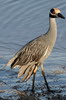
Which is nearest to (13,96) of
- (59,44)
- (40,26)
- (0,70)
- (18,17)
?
(0,70)

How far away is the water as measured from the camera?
29.9 feet

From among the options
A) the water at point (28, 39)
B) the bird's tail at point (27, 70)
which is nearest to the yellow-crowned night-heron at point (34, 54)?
the bird's tail at point (27, 70)

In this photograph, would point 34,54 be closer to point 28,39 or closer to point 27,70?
point 27,70

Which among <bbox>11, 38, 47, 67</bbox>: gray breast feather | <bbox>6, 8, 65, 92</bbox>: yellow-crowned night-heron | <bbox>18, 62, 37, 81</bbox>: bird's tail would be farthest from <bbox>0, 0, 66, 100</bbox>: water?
<bbox>11, 38, 47, 67</bbox>: gray breast feather

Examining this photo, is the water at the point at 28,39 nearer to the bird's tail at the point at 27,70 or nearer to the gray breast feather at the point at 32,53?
the bird's tail at the point at 27,70

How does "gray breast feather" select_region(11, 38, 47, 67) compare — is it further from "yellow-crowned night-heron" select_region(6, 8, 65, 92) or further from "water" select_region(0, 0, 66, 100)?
"water" select_region(0, 0, 66, 100)

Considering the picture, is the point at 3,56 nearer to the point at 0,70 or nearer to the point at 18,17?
the point at 0,70

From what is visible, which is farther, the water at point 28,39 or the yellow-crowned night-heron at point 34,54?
the water at point 28,39

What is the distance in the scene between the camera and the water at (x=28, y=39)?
29.9ft

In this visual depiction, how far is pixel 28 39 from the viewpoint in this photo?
13.4 metres

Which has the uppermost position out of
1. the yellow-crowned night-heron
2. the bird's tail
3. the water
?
the yellow-crowned night-heron

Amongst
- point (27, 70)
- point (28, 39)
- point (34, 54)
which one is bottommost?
point (28, 39)

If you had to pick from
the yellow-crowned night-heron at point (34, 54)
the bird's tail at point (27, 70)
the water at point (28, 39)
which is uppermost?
the yellow-crowned night-heron at point (34, 54)

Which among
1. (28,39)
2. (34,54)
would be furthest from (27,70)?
(28,39)
